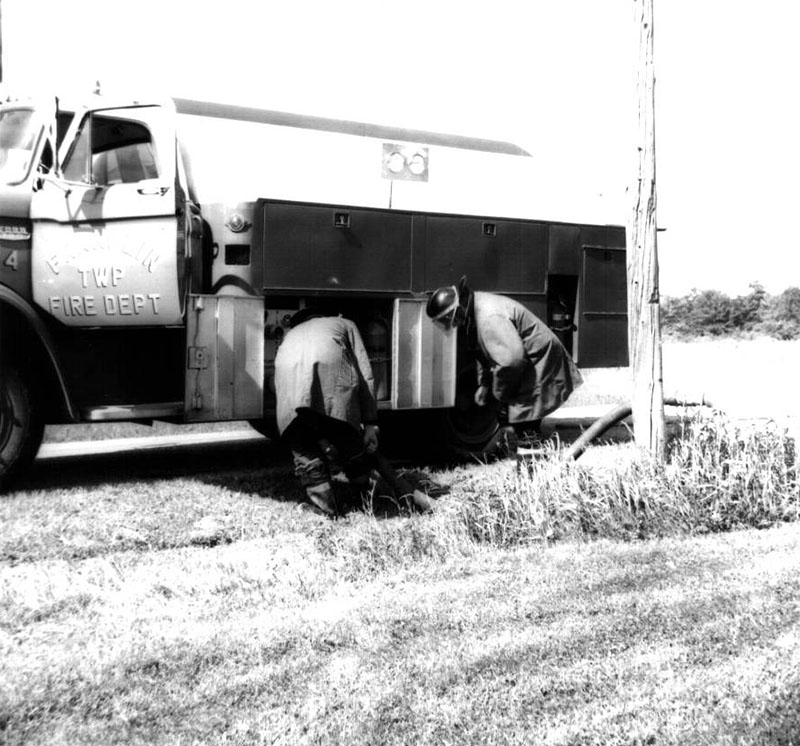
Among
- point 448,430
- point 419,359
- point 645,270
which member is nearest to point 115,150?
point 419,359

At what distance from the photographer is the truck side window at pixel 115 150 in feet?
25.3

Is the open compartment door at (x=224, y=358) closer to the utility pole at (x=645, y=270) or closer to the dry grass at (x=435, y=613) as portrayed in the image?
the dry grass at (x=435, y=613)

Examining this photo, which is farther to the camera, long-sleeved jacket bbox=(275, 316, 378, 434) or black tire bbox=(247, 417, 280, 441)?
black tire bbox=(247, 417, 280, 441)

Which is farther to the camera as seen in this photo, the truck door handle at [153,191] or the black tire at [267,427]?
the black tire at [267,427]

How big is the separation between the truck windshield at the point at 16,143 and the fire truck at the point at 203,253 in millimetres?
13

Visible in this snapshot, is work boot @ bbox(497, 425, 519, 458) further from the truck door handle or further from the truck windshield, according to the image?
the truck windshield

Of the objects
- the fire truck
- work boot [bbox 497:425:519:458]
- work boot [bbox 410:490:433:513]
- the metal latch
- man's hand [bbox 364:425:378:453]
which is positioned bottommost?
work boot [bbox 410:490:433:513]

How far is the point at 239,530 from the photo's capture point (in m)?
6.62

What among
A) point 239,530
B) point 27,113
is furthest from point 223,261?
point 239,530

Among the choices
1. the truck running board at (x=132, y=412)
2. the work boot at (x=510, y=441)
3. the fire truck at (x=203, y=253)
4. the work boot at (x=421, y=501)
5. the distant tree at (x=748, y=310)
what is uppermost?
the distant tree at (x=748, y=310)

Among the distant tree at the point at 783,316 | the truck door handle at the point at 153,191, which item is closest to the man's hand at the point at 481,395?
the truck door handle at the point at 153,191

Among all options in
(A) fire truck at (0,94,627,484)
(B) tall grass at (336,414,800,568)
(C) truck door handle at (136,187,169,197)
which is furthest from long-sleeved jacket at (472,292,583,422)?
(C) truck door handle at (136,187,169,197)

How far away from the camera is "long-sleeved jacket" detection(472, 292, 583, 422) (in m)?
8.07

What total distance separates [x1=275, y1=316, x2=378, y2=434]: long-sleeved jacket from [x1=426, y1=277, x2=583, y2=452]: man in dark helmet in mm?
Result: 1274
